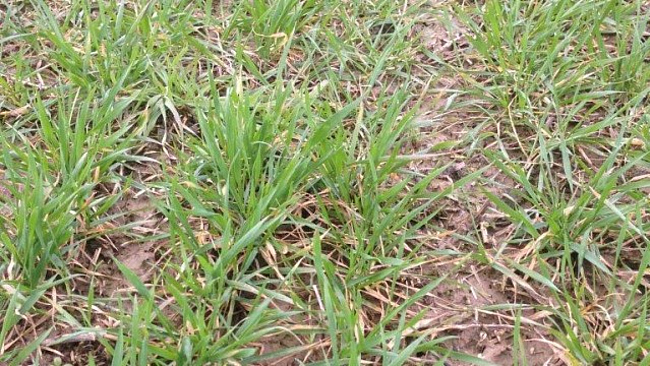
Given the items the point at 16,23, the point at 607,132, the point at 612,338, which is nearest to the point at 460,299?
the point at 612,338

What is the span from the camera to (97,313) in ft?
4.64

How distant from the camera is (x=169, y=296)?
1433mm

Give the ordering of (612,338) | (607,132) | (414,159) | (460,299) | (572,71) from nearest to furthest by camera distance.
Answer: (612,338) → (460,299) → (414,159) → (607,132) → (572,71)

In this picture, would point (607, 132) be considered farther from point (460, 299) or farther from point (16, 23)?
point (16, 23)

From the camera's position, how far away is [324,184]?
1618mm

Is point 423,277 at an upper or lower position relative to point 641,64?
lower

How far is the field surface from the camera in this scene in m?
1.38

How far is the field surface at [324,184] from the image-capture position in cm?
138

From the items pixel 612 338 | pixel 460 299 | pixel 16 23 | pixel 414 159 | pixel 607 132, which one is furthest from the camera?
pixel 16 23

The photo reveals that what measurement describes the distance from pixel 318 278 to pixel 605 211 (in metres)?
0.65

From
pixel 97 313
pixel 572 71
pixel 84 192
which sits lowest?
pixel 97 313

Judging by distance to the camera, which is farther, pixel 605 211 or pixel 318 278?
pixel 605 211

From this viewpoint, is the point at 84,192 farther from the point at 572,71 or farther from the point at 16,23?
the point at 572,71

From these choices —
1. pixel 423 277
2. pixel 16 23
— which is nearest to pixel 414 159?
pixel 423 277
